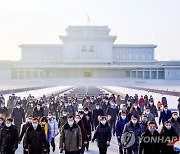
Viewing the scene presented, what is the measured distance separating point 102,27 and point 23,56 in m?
21.6

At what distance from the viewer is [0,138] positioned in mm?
7316

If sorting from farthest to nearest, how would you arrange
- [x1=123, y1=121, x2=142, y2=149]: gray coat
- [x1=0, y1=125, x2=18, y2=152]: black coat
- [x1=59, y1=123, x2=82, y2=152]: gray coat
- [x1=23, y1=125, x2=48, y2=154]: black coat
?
[x1=123, y1=121, x2=142, y2=149]: gray coat < [x1=0, y1=125, x2=18, y2=152]: black coat < [x1=59, y1=123, x2=82, y2=152]: gray coat < [x1=23, y1=125, x2=48, y2=154]: black coat

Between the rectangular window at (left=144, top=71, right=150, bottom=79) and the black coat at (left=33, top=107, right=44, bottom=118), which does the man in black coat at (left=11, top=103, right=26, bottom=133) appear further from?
the rectangular window at (left=144, top=71, right=150, bottom=79)

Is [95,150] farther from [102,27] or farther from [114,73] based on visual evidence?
[102,27]

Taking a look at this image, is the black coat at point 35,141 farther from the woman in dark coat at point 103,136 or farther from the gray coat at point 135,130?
the gray coat at point 135,130

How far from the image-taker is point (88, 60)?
81500 mm

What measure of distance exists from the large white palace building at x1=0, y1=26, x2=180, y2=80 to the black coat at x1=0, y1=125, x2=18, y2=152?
66763mm

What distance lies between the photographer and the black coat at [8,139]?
7230 mm

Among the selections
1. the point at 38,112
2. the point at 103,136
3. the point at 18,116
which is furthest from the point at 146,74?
the point at 103,136

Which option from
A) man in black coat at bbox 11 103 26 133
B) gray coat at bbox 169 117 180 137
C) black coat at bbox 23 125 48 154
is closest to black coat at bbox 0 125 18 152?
black coat at bbox 23 125 48 154

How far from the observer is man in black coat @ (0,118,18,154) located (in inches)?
285

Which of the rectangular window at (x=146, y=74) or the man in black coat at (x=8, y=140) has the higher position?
the rectangular window at (x=146, y=74)

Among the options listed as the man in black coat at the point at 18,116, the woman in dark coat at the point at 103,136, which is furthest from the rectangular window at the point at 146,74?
the woman in dark coat at the point at 103,136

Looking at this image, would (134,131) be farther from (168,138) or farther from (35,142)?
(35,142)
